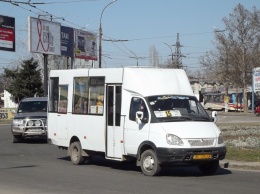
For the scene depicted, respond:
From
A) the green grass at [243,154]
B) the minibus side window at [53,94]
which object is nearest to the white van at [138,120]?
the minibus side window at [53,94]

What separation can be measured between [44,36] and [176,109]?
36423 mm

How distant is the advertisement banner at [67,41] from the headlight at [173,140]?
40368 mm

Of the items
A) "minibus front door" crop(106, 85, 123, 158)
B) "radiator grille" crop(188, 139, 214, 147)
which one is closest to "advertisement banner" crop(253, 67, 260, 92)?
"minibus front door" crop(106, 85, 123, 158)

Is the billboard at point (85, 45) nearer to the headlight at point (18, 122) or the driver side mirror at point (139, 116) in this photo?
the headlight at point (18, 122)

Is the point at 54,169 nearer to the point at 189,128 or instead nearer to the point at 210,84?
the point at 189,128

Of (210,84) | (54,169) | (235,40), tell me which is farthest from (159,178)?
(210,84)

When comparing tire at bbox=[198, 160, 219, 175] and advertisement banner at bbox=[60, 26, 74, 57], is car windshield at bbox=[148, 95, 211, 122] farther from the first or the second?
advertisement banner at bbox=[60, 26, 74, 57]

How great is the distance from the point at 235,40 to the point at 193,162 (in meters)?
62.7

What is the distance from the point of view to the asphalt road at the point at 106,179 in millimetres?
11125

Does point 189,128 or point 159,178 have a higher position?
point 189,128

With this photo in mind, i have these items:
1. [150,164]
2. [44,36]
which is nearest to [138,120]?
[150,164]

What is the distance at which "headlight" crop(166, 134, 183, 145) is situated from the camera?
12.7 metres

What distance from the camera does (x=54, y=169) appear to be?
49.4ft

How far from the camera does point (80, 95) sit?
53.0 ft
